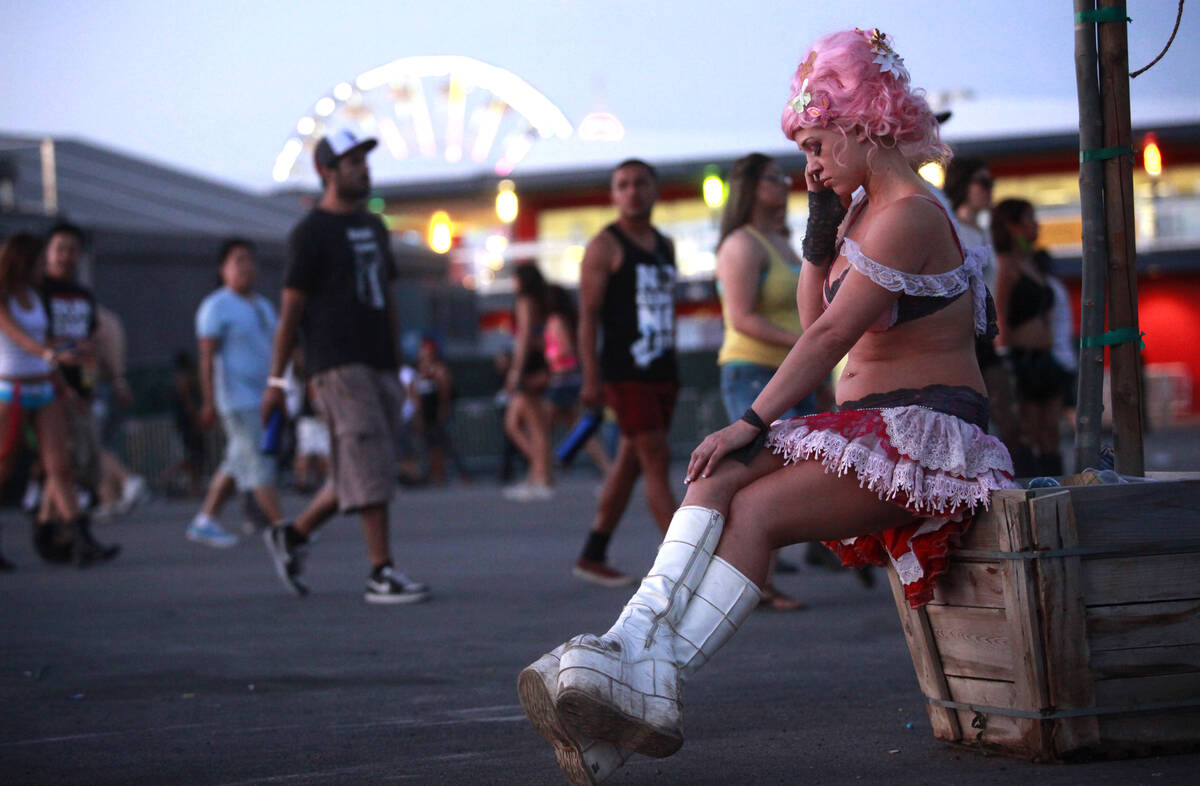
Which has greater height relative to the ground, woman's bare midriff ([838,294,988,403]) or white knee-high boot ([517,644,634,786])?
woman's bare midriff ([838,294,988,403])

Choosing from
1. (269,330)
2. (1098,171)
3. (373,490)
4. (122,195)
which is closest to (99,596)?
(373,490)

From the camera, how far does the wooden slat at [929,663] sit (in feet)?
11.1

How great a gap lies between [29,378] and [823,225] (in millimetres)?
6124

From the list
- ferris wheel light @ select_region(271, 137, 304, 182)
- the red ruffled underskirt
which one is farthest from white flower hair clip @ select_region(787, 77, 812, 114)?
ferris wheel light @ select_region(271, 137, 304, 182)

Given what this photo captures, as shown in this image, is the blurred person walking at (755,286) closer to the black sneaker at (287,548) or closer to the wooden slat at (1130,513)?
the black sneaker at (287,548)

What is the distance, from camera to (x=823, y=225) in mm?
3492

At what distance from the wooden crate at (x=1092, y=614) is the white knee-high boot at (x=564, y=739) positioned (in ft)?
2.94

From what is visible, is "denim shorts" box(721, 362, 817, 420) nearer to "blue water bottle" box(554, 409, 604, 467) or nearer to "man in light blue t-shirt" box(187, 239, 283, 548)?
"blue water bottle" box(554, 409, 604, 467)

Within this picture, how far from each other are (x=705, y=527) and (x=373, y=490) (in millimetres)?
3493

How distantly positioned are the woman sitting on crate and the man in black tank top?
3.16 metres

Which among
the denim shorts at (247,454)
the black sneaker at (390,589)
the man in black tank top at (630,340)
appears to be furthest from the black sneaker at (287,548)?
the denim shorts at (247,454)

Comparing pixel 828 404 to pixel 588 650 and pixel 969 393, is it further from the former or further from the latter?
pixel 588 650

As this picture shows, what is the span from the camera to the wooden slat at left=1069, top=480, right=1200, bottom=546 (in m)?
3.09

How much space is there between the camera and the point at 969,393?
3221 mm
